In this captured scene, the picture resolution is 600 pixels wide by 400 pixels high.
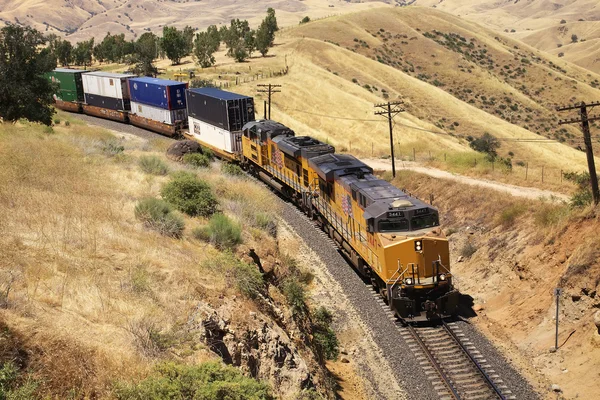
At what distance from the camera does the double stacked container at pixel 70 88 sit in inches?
2505

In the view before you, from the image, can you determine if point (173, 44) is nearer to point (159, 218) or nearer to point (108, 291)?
point (159, 218)

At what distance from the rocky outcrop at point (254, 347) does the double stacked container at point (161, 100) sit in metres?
38.3

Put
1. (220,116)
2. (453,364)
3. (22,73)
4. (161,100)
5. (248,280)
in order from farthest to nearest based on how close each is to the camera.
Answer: (161,100), (220,116), (22,73), (453,364), (248,280)

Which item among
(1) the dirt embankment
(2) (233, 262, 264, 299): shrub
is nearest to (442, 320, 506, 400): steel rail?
(1) the dirt embankment

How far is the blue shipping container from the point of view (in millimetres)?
50906

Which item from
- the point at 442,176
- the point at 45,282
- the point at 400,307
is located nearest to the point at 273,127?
the point at 442,176

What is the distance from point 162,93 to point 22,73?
49.3ft

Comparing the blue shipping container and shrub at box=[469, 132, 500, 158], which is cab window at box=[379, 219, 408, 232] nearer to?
the blue shipping container

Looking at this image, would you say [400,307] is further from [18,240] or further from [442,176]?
[442,176]

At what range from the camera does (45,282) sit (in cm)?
1340

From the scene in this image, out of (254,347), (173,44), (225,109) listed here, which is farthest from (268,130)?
(173,44)

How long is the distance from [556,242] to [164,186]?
18.3m

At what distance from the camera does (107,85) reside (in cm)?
5947

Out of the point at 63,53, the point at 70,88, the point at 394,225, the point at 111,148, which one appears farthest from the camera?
the point at 63,53
